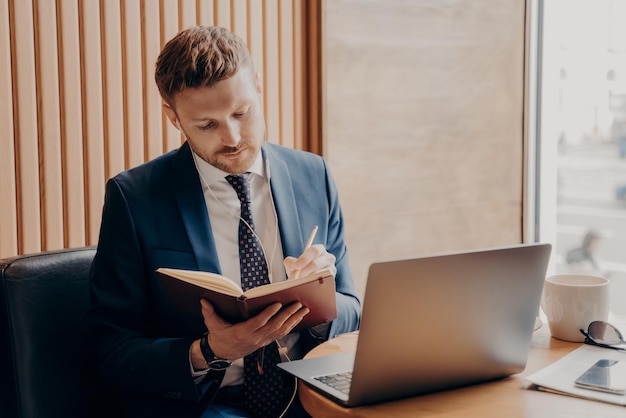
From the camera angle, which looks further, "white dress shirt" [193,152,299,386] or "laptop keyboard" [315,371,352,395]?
"white dress shirt" [193,152,299,386]

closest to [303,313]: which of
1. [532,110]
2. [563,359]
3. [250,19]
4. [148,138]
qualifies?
[563,359]

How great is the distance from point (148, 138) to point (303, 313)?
3.97 feet

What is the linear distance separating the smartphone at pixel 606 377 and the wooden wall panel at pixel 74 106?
154 centimetres

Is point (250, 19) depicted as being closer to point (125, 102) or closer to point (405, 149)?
point (125, 102)

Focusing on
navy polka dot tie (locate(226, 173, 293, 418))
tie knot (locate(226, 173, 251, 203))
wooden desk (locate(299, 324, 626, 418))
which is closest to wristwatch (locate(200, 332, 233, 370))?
navy polka dot tie (locate(226, 173, 293, 418))

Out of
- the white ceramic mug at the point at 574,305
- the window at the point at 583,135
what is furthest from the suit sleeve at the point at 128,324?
the window at the point at 583,135

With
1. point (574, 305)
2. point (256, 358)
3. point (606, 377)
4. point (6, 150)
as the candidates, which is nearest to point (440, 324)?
point (606, 377)

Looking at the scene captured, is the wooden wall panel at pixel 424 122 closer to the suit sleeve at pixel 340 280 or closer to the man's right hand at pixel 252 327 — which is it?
the suit sleeve at pixel 340 280

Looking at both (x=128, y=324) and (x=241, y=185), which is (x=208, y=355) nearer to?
(x=128, y=324)

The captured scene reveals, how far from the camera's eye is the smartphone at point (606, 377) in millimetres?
1282

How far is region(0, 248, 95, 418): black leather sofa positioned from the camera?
1565 mm

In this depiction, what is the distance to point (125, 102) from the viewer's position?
2369 millimetres

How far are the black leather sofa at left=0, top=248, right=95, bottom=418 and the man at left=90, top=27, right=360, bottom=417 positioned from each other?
6 cm

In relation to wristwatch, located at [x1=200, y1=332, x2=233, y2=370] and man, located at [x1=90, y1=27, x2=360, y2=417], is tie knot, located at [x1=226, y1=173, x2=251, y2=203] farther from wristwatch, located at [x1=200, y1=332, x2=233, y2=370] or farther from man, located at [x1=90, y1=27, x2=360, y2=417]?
wristwatch, located at [x1=200, y1=332, x2=233, y2=370]
